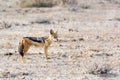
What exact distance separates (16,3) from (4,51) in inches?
713

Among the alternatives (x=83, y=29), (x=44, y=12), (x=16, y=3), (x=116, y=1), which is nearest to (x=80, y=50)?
(x=83, y=29)

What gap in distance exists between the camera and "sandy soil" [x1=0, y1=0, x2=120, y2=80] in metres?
12.7

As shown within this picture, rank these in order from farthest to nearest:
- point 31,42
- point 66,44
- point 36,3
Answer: point 36,3, point 66,44, point 31,42

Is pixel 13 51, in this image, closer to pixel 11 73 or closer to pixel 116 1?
pixel 11 73

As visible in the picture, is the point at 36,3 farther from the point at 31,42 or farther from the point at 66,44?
the point at 31,42

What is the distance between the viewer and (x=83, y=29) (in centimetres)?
2281

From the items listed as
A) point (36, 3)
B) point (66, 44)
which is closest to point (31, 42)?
point (66, 44)

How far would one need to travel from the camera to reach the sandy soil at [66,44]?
12742 millimetres

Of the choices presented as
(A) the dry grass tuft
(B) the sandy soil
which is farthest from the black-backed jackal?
(A) the dry grass tuft

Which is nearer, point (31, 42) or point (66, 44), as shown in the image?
point (31, 42)

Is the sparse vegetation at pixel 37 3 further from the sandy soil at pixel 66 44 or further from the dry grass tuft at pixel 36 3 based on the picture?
the sandy soil at pixel 66 44

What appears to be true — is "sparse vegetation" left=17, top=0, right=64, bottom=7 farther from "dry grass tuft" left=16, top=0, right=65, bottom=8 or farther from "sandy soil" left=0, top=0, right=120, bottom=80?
"sandy soil" left=0, top=0, right=120, bottom=80

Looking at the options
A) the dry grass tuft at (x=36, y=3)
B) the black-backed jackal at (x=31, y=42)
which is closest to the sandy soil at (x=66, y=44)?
the black-backed jackal at (x=31, y=42)

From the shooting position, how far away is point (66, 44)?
1791 cm
